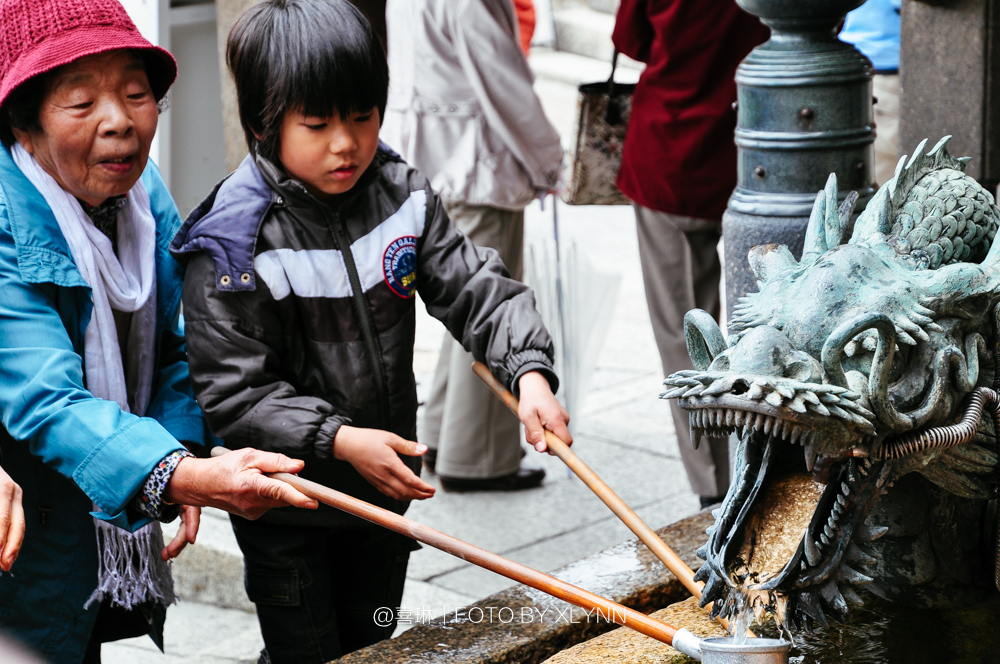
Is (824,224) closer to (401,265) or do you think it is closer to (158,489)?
(401,265)

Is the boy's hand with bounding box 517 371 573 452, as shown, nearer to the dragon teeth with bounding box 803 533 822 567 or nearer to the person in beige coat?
the dragon teeth with bounding box 803 533 822 567

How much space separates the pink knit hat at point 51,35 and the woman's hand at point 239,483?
2.74 feet

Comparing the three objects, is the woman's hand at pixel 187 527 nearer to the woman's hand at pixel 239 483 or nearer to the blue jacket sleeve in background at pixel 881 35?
the woman's hand at pixel 239 483

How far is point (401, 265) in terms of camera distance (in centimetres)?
258

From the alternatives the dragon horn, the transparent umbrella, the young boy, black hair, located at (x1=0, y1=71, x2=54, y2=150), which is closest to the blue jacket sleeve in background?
the transparent umbrella

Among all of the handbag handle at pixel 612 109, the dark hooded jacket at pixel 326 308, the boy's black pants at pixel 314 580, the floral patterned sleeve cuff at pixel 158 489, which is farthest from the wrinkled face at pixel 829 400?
the handbag handle at pixel 612 109

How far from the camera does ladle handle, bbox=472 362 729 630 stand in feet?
6.21

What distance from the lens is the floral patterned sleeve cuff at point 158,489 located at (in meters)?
2.10

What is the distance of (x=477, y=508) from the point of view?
15.5ft

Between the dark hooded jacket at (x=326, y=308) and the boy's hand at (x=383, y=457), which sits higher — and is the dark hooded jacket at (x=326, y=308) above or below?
above

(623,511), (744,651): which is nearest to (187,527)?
(623,511)

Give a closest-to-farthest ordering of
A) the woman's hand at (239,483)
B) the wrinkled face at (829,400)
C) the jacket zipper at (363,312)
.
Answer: the wrinkled face at (829,400), the woman's hand at (239,483), the jacket zipper at (363,312)

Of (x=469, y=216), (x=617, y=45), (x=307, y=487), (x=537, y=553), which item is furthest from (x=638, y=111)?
(x=307, y=487)

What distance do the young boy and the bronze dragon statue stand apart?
73cm
